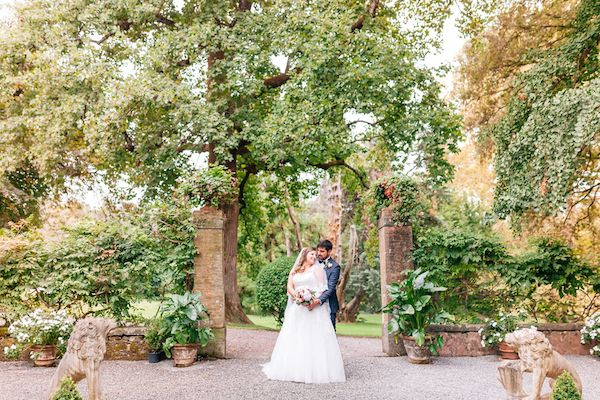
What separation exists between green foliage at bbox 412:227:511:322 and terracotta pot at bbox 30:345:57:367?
6668 millimetres

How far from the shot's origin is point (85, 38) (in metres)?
13.7

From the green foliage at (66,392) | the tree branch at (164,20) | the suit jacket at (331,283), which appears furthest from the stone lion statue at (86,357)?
the tree branch at (164,20)

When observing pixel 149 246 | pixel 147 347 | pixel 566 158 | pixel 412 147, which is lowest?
pixel 147 347

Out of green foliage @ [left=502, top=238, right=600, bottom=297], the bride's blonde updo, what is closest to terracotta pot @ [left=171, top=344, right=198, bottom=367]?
the bride's blonde updo

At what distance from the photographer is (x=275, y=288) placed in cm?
1285

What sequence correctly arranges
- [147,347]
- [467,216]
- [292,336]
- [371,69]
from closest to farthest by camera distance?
[292,336]
[147,347]
[371,69]
[467,216]

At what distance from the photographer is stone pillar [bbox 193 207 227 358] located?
8.88 meters

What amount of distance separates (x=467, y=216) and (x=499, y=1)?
25.8 feet

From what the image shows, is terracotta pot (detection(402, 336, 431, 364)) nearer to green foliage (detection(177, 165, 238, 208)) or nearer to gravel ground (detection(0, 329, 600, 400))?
gravel ground (detection(0, 329, 600, 400))

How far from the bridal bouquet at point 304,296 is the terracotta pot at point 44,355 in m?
4.35

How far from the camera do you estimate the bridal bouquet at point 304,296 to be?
7.66m

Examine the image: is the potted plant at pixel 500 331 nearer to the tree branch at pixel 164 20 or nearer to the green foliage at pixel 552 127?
the green foliage at pixel 552 127

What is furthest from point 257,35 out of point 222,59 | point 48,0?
point 48,0

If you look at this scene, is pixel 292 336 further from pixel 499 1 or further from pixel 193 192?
pixel 499 1
